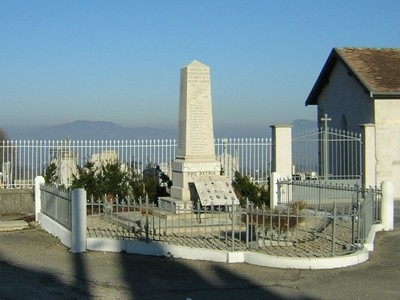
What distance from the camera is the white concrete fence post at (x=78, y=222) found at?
1221 centimetres

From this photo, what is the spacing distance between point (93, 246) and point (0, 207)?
839 centimetres

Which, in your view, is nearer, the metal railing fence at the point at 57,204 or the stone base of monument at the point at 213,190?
the metal railing fence at the point at 57,204

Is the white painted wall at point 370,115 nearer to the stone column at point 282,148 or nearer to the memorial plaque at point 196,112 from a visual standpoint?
the stone column at point 282,148

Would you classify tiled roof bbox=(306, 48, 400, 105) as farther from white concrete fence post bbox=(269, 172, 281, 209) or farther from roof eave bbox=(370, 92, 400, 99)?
white concrete fence post bbox=(269, 172, 281, 209)

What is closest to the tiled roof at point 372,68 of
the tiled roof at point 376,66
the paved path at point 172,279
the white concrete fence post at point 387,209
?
the tiled roof at point 376,66

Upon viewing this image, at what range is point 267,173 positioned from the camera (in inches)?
862

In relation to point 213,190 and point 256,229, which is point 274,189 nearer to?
point 213,190

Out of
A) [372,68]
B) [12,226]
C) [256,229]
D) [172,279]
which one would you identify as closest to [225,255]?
[256,229]

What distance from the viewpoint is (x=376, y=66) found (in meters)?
25.9

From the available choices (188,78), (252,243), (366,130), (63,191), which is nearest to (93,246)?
(63,191)

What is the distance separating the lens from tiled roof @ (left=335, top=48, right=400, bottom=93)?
79.0ft

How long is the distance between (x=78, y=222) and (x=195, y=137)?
473cm

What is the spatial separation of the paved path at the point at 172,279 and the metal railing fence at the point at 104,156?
867 centimetres

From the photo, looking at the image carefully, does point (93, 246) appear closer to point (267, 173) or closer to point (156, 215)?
point (156, 215)
